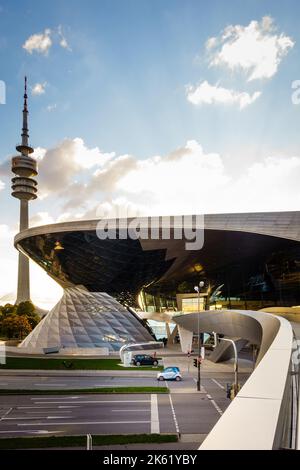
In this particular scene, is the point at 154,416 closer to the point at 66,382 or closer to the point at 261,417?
the point at 66,382

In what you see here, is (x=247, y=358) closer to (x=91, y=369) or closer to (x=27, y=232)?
(x=91, y=369)

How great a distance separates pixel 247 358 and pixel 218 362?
473cm

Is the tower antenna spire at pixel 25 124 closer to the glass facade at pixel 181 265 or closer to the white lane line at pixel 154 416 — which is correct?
the glass facade at pixel 181 265

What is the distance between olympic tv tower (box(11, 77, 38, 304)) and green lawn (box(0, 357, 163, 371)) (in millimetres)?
104559

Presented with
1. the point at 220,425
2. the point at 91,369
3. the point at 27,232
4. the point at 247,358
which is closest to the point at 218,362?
the point at 247,358

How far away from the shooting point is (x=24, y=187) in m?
137

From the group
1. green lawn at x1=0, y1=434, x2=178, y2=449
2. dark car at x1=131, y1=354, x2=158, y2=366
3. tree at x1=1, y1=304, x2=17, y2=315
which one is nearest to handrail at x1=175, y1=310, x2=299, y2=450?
green lawn at x1=0, y1=434, x2=178, y2=449

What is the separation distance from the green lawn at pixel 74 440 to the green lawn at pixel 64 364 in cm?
2000

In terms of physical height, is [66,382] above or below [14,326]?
above

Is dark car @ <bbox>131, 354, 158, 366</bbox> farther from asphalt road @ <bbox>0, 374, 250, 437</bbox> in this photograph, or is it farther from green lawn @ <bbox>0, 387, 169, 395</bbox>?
green lawn @ <bbox>0, 387, 169, 395</bbox>

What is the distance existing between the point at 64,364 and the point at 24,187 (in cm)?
11327

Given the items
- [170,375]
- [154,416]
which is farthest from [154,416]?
[170,375]

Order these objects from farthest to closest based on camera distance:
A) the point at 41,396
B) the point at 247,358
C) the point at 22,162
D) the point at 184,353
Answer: the point at 22,162 < the point at 184,353 < the point at 247,358 < the point at 41,396

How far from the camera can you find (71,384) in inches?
1035
